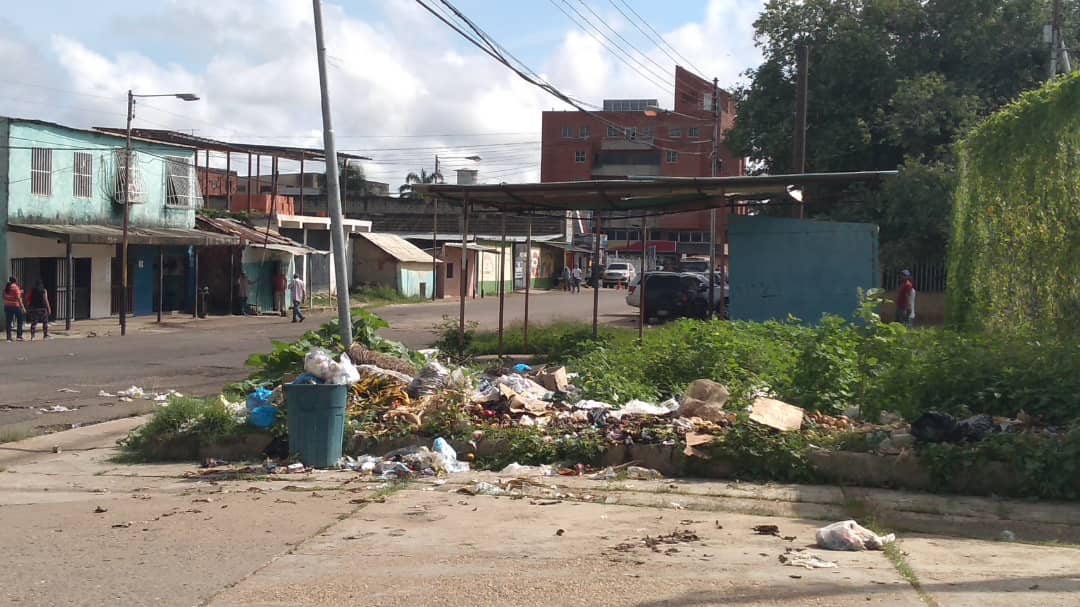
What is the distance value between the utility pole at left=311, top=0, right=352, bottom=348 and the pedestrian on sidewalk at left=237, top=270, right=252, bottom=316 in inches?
1026

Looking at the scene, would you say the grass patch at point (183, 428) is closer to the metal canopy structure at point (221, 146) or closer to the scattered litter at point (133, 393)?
the scattered litter at point (133, 393)

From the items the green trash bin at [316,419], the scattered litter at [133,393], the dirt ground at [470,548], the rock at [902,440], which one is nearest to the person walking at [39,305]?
the scattered litter at [133,393]

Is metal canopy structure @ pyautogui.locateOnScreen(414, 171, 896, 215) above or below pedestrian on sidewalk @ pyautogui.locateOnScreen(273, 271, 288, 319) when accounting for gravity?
above

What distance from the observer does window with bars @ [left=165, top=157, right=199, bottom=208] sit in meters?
37.3

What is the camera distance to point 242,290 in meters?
39.2

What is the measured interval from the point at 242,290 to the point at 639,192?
26549 mm

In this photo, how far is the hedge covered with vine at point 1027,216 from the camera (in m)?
12.6

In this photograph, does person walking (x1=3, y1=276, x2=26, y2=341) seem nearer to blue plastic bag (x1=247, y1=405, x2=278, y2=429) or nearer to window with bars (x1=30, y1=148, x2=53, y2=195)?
window with bars (x1=30, y1=148, x2=53, y2=195)

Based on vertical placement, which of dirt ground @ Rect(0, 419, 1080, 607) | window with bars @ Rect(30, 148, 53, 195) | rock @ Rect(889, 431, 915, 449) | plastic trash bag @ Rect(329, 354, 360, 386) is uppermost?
window with bars @ Rect(30, 148, 53, 195)

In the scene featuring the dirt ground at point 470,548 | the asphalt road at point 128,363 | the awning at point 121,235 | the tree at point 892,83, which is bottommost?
the asphalt road at point 128,363

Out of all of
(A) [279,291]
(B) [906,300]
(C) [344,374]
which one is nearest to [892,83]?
(B) [906,300]

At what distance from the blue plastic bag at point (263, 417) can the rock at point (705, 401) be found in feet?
13.8

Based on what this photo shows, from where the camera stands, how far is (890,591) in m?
5.82

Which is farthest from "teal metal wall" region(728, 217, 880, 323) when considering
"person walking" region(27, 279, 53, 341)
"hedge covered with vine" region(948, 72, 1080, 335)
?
"person walking" region(27, 279, 53, 341)
